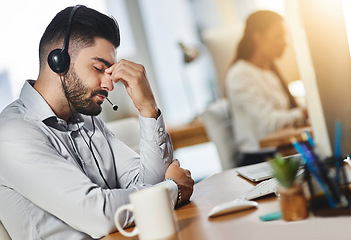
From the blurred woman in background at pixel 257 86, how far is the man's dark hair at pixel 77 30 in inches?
59.7

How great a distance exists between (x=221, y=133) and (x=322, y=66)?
1869 millimetres

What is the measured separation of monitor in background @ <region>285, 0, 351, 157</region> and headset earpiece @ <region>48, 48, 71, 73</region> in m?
0.69

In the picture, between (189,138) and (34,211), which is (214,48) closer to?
(189,138)

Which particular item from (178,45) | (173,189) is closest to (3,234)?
(173,189)

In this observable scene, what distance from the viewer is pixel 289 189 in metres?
0.73

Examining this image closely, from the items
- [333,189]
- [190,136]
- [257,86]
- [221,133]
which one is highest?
[333,189]

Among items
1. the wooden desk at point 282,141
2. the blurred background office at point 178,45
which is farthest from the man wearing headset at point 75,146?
the blurred background office at point 178,45

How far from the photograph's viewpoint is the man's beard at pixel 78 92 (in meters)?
1.32

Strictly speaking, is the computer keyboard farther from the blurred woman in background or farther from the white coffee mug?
the blurred woman in background

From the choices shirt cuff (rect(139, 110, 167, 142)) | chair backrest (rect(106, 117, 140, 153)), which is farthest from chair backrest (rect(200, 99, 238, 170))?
shirt cuff (rect(139, 110, 167, 142))

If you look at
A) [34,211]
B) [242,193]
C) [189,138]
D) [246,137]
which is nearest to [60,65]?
[34,211]

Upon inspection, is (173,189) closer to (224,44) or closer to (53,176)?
(53,176)

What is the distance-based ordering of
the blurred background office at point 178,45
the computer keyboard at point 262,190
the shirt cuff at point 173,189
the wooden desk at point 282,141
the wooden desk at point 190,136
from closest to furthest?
the computer keyboard at point 262,190 < the shirt cuff at point 173,189 < the wooden desk at point 282,141 < the wooden desk at point 190,136 < the blurred background office at point 178,45

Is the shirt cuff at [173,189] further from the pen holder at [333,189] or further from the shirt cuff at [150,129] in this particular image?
the pen holder at [333,189]
